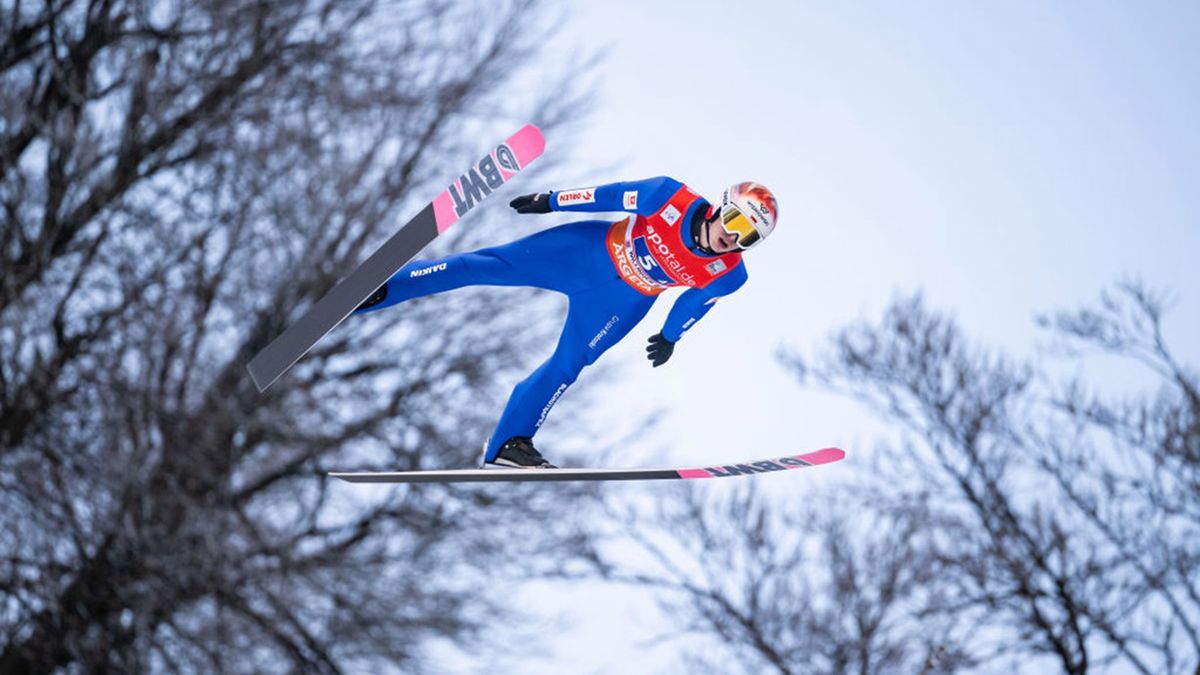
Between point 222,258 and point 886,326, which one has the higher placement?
point 222,258

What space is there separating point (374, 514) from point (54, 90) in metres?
4.66

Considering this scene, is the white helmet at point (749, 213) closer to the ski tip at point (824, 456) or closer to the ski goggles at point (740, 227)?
the ski goggles at point (740, 227)

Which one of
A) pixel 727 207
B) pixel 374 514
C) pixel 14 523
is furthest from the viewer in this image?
pixel 374 514

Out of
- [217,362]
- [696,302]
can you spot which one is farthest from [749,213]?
[217,362]

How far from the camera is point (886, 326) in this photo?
12109mm

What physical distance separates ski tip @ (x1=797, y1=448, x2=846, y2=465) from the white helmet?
1258 millimetres

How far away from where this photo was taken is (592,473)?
4.44m

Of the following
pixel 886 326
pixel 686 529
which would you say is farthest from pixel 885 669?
pixel 886 326

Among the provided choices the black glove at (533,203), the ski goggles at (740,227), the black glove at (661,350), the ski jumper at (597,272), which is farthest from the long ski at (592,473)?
the ski goggles at (740,227)

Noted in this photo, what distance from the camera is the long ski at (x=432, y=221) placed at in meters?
3.88

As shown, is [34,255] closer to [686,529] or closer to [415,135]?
[415,135]

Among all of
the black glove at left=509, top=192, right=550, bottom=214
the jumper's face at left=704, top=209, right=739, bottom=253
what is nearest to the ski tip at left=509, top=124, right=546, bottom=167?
the black glove at left=509, top=192, right=550, bottom=214

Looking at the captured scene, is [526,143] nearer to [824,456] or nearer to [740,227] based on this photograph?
[740,227]

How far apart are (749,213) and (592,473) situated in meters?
1.18
